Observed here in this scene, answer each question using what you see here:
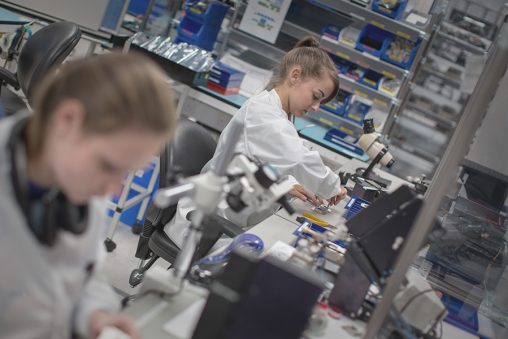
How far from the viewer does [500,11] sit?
527 centimetres

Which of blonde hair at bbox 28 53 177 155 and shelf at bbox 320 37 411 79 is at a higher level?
shelf at bbox 320 37 411 79

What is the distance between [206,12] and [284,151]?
286 centimetres

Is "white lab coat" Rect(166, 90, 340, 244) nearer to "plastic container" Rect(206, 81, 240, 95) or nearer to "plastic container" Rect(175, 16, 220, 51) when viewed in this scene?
"plastic container" Rect(206, 81, 240, 95)

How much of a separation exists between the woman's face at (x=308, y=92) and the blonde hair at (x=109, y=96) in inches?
63.1

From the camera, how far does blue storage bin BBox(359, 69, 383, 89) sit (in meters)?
4.76

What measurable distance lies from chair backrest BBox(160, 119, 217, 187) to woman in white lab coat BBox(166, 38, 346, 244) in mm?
56

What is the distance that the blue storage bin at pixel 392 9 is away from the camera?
454 centimetres

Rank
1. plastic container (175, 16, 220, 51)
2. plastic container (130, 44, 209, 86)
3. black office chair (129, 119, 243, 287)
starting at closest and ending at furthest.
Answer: black office chair (129, 119, 243, 287), plastic container (130, 44, 209, 86), plastic container (175, 16, 220, 51)

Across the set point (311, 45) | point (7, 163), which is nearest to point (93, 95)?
point (7, 163)

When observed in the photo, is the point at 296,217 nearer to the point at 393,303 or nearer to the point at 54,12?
the point at 393,303

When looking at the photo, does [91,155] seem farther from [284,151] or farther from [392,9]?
[392,9]

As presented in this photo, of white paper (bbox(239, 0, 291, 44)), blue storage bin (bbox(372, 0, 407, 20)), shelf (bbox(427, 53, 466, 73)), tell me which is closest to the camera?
blue storage bin (bbox(372, 0, 407, 20))

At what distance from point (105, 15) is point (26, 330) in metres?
3.93

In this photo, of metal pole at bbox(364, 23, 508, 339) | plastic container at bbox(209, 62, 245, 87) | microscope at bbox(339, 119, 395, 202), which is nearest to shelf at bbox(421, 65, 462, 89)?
plastic container at bbox(209, 62, 245, 87)
